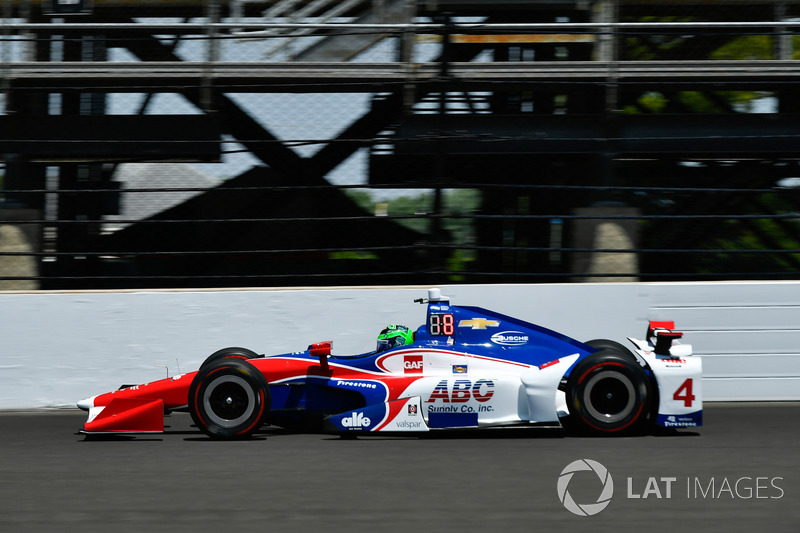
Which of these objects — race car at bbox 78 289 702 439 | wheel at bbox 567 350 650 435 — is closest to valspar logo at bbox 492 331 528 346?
race car at bbox 78 289 702 439

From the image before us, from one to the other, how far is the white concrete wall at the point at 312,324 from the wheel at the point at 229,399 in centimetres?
163

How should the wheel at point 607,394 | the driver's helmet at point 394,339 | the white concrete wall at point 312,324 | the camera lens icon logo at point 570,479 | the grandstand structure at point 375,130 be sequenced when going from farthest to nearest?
the grandstand structure at point 375,130 → the white concrete wall at point 312,324 → the driver's helmet at point 394,339 → the wheel at point 607,394 → the camera lens icon logo at point 570,479

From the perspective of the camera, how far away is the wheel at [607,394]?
616 cm

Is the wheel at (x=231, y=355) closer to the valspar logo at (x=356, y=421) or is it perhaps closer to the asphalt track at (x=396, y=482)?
the asphalt track at (x=396, y=482)

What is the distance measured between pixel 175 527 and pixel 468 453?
222cm

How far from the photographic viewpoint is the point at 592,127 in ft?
31.3

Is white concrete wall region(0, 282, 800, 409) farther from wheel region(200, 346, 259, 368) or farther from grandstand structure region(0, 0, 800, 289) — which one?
wheel region(200, 346, 259, 368)

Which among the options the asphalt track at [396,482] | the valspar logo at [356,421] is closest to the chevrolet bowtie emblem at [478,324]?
the asphalt track at [396,482]

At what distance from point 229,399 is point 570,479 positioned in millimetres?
2542

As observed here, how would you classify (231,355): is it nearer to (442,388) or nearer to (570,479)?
(442,388)

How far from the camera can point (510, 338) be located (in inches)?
255

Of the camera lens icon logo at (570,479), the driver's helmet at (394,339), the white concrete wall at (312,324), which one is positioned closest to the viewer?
the camera lens icon logo at (570,479)

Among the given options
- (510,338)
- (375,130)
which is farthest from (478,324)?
(375,130)

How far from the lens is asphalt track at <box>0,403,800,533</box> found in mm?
4215
